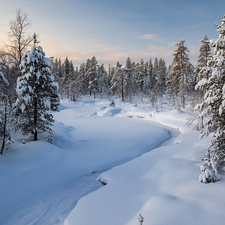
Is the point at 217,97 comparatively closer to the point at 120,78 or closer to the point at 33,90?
the point at 33,90

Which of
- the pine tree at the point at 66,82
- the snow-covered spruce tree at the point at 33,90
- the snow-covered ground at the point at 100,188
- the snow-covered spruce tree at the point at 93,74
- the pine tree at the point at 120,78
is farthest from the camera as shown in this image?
the pine tree at the point at 66,82

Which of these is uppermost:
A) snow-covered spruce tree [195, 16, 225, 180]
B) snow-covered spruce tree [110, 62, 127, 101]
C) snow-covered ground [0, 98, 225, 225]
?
snow-covered spruce tree [110, 62, 127, 101]

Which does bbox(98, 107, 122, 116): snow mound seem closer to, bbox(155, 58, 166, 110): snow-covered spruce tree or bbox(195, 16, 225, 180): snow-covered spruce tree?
bbox(155, 58, 166, 110): snow-covered spruce tree

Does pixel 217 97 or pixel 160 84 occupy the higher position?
pixel 160 84

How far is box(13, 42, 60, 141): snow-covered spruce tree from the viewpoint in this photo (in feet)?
30.4

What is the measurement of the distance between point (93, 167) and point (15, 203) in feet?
12.5

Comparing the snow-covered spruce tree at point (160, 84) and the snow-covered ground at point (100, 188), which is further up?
the snow-covered spruce tree at point (160, 84)

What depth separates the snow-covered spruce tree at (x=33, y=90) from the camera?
9.27m

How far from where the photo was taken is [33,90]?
9.38 m

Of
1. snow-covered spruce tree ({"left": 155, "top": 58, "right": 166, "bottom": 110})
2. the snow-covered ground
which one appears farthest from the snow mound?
the snow-covered ground

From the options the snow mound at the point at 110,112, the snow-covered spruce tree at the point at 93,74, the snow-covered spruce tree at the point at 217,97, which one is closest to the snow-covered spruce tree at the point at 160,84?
the snow mound at the point at 110,112

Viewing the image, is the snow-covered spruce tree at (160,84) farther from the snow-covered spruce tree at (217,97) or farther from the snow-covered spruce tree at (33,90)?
the snow-covered spruce tree at (217,97)

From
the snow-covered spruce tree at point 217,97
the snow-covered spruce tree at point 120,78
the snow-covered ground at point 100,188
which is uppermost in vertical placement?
the snow-covered spruce tree at point 120,78

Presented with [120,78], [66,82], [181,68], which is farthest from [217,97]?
[66,82]
